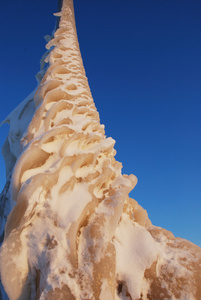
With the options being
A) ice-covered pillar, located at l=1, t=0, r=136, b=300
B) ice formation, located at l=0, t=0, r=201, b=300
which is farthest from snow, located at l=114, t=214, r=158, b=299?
ice-covered pillar, located at l=1, t=0, r=136, b=300

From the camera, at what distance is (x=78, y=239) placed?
1.23 m

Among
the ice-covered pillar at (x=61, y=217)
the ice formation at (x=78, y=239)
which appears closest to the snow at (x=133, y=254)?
the ice formation at (x=78, y=239)

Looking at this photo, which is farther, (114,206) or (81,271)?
(114,206)

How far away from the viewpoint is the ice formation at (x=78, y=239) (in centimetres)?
102

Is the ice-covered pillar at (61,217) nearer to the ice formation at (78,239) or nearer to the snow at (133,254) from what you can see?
the ice formation at (78,239)

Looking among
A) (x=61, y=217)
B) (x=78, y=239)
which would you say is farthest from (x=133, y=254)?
(x=61, y=217)

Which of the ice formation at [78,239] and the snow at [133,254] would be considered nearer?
the ice formation at [78,239]

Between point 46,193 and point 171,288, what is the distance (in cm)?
98

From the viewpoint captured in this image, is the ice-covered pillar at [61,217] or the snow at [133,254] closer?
the ice-covered pillar at [61,217]

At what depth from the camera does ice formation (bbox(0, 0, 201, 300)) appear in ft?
3.35

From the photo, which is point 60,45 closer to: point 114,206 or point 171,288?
point 114,206

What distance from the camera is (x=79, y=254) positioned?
1144mm

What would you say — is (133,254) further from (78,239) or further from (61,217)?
(61,217)

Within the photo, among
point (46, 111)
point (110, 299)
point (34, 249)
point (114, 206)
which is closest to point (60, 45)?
point (46, 111)
